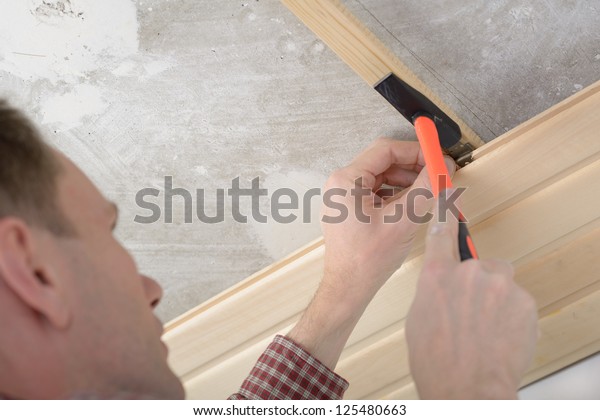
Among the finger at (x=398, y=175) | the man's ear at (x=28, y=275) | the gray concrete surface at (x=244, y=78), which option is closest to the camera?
the man's ear at (x=28, y=275)

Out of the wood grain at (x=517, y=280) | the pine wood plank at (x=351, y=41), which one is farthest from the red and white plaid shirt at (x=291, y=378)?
the pine wood plank at (x=351, y=41)

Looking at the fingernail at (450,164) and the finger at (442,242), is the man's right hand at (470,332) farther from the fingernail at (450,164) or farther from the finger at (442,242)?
the fingernail at (450,164)

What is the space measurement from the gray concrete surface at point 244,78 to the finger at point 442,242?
0.46 m

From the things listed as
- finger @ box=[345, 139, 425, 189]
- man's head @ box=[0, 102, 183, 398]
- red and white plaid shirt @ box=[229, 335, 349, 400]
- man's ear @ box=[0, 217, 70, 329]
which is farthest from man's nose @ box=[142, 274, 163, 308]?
finger @ box=[345, 139, 425, 189]

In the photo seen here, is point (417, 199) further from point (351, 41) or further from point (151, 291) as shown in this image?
point (151, 291)

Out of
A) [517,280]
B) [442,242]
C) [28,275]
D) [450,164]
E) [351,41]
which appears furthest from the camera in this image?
[517,280]

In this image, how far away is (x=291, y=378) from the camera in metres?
1.57

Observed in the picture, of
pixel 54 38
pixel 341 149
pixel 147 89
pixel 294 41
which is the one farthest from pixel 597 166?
pixel 54 38

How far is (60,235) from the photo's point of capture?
1032 mm

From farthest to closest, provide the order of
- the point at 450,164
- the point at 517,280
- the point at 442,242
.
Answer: the point at 517,280
the point at 450,164
the point at 442,242

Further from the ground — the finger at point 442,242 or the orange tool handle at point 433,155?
the orange tool handle at point 433,155

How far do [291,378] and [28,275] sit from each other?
0.78 metres

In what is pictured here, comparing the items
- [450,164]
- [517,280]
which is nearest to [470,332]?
[450,164]

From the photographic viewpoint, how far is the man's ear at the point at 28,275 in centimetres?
94
